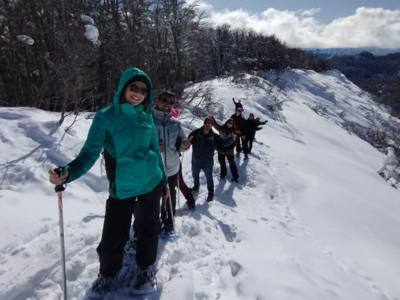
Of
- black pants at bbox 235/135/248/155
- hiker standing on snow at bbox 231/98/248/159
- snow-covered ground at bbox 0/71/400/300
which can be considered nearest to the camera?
snow-covered ground at bbox 0/71/400/300

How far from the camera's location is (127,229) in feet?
10.8

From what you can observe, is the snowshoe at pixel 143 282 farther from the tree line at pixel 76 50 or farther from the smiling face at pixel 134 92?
the tree line at pixel 76 50

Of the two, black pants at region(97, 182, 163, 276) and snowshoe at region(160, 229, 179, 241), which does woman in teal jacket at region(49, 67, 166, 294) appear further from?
snowshoe at region(160, 229, 179, 241)

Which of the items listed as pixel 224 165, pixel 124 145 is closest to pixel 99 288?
pixel 124 145

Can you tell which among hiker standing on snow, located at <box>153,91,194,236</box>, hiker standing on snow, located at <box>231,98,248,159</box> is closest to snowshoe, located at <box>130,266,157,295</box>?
hiker standing on snow, located at <box>153,91,194,236</box>

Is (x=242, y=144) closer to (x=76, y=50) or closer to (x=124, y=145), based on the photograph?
(x=76, y=50)

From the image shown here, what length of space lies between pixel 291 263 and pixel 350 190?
8480mm

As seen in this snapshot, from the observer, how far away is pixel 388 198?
515 inches

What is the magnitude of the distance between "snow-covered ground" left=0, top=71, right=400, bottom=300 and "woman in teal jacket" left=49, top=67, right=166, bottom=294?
457mm

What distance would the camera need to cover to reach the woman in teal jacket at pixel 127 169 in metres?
Answer: 3.06

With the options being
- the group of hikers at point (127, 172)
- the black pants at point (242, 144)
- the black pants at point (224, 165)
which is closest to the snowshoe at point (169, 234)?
the group of hikers at point (127, 172)

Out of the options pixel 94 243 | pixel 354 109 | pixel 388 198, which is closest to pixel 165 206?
pixel 94 243

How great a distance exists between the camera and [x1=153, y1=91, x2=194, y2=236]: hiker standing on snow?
479 cm

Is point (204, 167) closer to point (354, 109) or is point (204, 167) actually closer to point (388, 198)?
point (388, 198)
